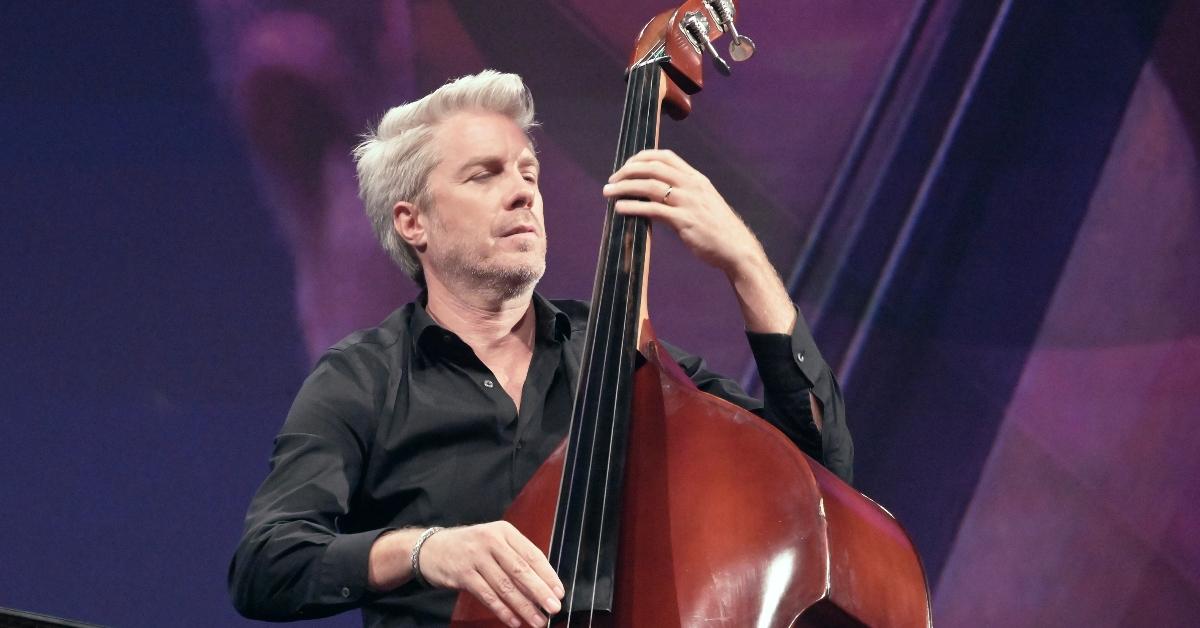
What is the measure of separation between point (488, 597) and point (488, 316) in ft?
2.46

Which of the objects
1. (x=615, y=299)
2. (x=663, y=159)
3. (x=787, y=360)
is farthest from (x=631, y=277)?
(x=787, y=360)

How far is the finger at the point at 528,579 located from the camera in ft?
3.23

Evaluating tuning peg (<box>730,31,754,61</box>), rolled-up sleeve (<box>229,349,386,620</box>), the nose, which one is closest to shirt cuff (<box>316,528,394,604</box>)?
rolled-up sleeve (<box>229,349,386,620</box>)

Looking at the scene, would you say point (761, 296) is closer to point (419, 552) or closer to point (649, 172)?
point (649, 172)

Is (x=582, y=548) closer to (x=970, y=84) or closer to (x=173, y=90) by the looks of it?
(x=970, y=84)

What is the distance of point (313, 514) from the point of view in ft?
4.62

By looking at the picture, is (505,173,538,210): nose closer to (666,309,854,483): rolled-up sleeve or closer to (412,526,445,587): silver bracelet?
(666,309,854,483): rolled-up sleeve

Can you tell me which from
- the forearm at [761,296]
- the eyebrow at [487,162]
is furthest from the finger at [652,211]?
the eyebrow at [487,162]

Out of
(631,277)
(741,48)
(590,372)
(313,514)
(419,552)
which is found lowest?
(313,514)

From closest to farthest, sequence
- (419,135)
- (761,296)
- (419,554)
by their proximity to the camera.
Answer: (419,554) → (761,296) → (419,135)

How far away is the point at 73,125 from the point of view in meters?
2.33

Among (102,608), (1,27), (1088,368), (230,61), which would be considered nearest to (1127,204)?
(1088,368)

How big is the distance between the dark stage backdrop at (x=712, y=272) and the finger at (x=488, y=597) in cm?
124

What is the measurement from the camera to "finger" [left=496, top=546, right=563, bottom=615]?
0.98 m
